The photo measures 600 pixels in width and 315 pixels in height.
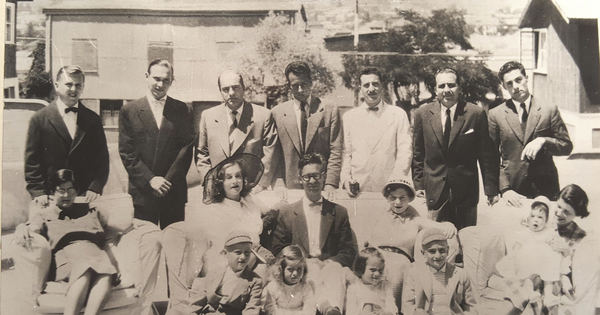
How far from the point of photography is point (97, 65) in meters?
3.79

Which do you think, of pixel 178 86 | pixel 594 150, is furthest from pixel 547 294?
pixel 178 86

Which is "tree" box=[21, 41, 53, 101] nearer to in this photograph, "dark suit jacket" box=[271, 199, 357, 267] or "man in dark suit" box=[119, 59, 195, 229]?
"man in dark suit" box=[119, 59, 195, 229]

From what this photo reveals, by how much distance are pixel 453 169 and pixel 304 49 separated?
1.11 metres

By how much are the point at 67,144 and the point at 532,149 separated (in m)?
2.68

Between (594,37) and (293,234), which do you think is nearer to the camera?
(293,234)

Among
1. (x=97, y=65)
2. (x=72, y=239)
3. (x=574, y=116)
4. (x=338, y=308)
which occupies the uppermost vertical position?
(x=97, y=65)

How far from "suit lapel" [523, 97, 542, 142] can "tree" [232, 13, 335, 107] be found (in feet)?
3.91

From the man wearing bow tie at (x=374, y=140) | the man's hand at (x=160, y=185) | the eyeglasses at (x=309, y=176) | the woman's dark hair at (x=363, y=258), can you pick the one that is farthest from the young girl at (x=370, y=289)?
the man's hand at (x=160, y=185)

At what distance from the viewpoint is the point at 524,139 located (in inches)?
157

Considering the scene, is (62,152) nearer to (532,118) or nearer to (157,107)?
(157,107)

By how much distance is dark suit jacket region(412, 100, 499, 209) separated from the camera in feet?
12.8

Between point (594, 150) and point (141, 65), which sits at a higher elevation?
point (141, 65)

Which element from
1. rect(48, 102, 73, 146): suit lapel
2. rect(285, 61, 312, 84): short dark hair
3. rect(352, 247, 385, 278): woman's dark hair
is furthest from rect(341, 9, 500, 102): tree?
rect(48, 102, 73, 146): suit lapel

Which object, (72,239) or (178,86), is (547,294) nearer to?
(178,86)
